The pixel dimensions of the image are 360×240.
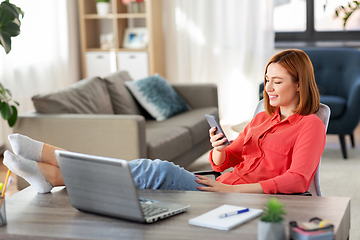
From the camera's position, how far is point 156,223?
1331mm

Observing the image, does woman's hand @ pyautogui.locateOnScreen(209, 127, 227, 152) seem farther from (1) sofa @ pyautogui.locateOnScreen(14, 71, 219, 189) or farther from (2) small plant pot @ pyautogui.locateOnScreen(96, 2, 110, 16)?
(2) small plant pot @ pyautogui.locateOnScreen(96, 2, 110, 16)

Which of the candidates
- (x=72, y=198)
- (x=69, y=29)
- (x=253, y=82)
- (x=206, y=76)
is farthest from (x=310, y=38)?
(x=72, y=198)

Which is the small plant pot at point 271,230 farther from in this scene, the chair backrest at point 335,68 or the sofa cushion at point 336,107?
the chair backrest at point 335,68

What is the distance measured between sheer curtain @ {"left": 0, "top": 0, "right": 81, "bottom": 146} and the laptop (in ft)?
9.90

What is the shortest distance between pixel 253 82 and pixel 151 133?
7.96ft

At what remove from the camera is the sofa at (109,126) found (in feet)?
9.44

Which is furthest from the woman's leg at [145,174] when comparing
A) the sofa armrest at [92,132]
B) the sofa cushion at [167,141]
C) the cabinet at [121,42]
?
the cabinet at [121,42]

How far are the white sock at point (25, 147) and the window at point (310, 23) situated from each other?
14.0ft

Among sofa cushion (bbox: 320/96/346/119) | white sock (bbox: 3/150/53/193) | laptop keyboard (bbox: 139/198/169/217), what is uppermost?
white sock (bbox: 3/150/53/193)

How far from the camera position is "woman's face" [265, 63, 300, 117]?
5.90 feet

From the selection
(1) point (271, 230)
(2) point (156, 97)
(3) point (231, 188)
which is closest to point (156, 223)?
(1) point (271, 230)

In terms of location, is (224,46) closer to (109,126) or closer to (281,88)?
(109,126)

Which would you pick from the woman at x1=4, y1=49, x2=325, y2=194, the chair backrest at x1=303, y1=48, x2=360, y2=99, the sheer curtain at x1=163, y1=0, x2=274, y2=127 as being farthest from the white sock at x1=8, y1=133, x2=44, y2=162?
the sheer curtain at x1=163, y1=0, x2=274, y2=127

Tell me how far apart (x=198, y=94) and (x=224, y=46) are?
1.45m
